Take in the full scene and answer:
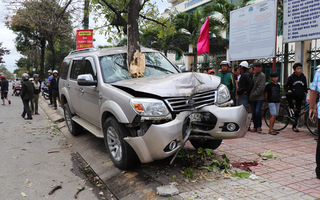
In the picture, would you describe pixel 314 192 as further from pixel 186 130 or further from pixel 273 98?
pixel 273 98

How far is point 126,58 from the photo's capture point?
530 centimetres

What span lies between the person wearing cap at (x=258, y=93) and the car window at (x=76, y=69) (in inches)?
175

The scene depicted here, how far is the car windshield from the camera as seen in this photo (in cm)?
479

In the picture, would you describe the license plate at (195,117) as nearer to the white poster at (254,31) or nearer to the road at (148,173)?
the road at (148,173)

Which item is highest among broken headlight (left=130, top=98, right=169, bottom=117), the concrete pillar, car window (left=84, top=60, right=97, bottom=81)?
the concrete pillar

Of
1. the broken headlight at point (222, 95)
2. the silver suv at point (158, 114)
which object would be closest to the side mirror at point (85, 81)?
the silver suv at point (158, 114)

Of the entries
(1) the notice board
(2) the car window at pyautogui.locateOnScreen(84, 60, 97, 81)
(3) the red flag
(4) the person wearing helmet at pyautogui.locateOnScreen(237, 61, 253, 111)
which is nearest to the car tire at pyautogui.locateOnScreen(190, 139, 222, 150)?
(2) the car window at pyautogui.locateOnScreen(84, 60, 97, 81)

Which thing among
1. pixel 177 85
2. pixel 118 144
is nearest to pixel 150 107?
pixel 177 85

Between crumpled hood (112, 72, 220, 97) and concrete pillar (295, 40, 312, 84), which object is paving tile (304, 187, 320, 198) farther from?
concrete pillar (295, 40, 312, 84)

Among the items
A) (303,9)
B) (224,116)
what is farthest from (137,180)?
(303,9)

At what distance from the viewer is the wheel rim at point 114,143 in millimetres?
4116

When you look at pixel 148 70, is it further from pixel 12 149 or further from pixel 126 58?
pixel 12 149

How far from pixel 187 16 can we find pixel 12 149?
1929 centimetres

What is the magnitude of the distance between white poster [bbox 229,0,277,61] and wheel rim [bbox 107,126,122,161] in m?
5.85
